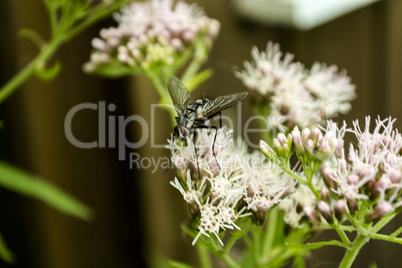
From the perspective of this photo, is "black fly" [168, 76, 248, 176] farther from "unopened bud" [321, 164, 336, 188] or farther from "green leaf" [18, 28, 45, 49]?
"green leaf" [18, 28, 45, 49]

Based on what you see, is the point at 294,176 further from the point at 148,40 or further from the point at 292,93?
the point at 148,40

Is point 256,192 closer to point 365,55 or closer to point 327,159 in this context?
point 327,159

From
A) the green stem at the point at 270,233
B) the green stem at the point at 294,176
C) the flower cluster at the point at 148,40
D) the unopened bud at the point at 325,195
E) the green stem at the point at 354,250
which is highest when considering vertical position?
the flower cluster at the point at 148,40

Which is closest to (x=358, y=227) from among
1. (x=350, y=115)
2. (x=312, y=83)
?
(x=312, y=83)

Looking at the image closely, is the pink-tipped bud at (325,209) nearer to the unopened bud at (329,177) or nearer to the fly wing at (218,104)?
the unopened bud at (329,177)

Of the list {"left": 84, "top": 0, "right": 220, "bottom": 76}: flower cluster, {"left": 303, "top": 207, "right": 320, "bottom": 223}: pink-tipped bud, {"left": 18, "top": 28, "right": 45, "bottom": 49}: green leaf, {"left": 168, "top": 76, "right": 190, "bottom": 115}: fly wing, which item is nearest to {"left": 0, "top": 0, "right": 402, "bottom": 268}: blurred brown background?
{"left": 18, "top": 28, "right": 45, "bottom": 49}: green leaf

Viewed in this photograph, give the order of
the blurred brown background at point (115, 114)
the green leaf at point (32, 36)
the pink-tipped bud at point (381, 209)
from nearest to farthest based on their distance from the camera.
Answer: the pink-tipped bud at point (381, 209) < the green leaf at point (32, 36) < the blurred brown background at point (115, 114)

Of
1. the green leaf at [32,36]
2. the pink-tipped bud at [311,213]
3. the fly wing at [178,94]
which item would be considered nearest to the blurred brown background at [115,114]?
the green leaf at [32,36]
